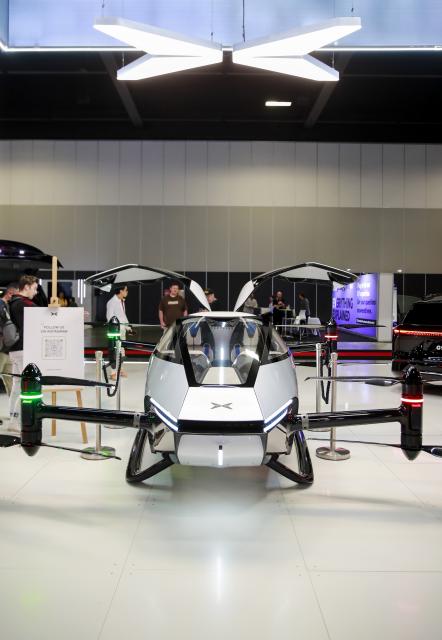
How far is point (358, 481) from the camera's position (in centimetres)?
413

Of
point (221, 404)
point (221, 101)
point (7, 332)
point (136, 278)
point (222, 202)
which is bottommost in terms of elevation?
point (221, 404)

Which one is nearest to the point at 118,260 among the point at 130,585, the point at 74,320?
the point at 74,320

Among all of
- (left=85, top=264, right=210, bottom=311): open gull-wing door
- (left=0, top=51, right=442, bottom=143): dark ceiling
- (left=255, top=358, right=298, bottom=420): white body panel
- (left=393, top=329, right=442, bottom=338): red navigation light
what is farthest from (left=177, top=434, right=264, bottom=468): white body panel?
(left=0, top=51, right=442, bottom=143): dark ceiling

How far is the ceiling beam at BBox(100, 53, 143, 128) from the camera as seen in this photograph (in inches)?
437

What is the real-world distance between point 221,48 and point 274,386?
5345 mm

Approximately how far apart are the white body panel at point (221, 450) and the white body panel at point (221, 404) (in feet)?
0.38

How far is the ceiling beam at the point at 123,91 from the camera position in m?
11.1

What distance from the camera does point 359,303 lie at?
1680 cm

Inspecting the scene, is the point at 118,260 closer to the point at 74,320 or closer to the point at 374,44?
the point at 374,44

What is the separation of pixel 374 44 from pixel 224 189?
329 inches

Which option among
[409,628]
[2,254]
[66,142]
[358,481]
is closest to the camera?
[409,628]

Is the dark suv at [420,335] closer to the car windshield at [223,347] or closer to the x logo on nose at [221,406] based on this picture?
the car windshield at [223,347]

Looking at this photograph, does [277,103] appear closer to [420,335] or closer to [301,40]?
[301,40]

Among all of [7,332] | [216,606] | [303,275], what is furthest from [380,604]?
[7,332]
